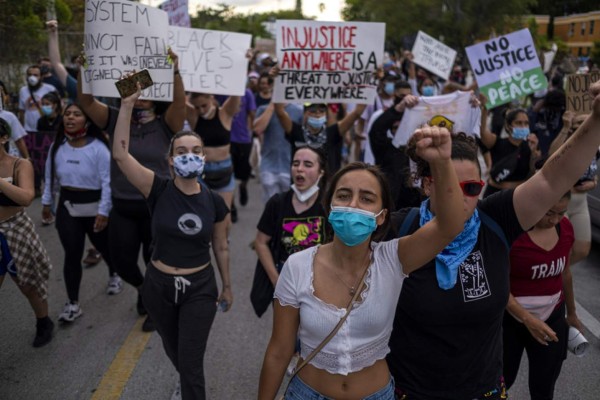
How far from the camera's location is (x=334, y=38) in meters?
5.98

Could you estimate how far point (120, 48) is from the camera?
14.4 ft

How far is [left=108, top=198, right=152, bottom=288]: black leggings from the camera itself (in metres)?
4.46

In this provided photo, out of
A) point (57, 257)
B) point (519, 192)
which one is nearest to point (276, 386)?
point (519, 192)

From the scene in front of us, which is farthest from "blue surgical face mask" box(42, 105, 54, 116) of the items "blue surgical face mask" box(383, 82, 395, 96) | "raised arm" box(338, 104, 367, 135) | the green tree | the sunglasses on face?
the green tree

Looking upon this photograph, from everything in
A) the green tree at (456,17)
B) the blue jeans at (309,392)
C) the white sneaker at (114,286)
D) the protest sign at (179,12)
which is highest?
the green tree at (456,17)

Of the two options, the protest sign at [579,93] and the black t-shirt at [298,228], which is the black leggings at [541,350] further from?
the protest sign at [579,93]

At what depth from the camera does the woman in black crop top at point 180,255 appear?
128 inches

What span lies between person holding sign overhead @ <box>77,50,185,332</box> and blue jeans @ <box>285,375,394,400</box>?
100 inches

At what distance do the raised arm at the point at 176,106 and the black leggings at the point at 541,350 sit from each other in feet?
9.42

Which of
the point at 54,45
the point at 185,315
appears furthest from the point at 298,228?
the point at 54,45

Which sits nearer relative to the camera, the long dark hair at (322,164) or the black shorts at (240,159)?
the long dark hair at (322,164)

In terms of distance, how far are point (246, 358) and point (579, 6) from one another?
77861 millimetres

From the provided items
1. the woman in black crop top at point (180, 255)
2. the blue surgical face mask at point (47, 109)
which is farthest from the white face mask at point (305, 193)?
the blue surgical face mask at point (47, 109)

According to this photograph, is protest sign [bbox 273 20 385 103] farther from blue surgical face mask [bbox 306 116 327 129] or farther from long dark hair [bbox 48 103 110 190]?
long dark hair [bbox 48 103 110 190]
